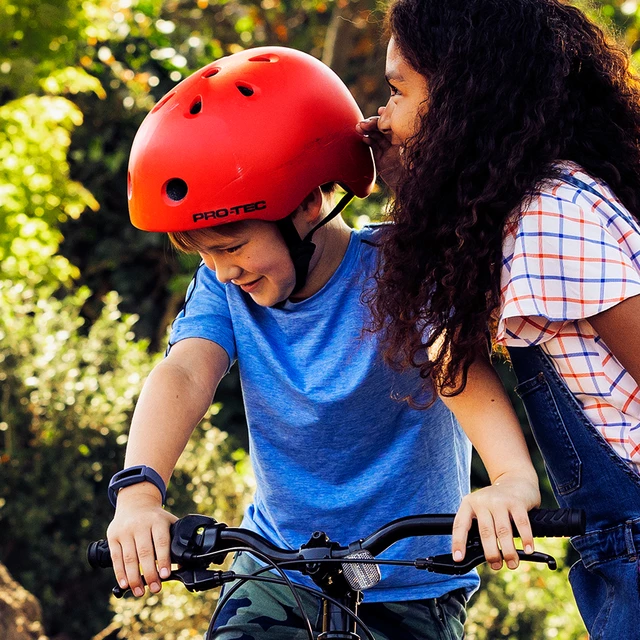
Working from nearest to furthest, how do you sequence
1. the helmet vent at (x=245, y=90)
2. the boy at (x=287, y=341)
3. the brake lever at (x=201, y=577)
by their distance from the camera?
the brake lever at (x=201, y=577) < the boy at (x=287, y=341) < the helmet vent at (x=245, y=90)

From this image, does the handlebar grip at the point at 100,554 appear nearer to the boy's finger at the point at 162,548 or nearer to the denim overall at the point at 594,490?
the boy's finger at the point at 162,548

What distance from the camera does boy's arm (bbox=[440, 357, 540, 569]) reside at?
219cm

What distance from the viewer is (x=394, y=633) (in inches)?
117

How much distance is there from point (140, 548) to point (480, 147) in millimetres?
1208

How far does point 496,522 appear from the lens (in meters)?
2.21

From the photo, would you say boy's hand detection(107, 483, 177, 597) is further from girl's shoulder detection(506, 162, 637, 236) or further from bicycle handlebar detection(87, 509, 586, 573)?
girl's shoulder detection(506, 162, 637, 236)

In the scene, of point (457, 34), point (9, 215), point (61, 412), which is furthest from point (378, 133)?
point (9, 215)

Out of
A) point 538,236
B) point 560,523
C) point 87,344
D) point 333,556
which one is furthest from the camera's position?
point 87,344

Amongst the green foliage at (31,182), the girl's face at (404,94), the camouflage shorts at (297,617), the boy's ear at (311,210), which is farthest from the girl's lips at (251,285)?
the green foliage at (31,182)

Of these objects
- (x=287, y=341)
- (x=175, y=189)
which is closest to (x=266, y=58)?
(x=175, y=189)

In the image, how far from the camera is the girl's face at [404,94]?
2.71 meters

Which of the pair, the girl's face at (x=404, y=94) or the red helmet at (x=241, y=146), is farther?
the red helmet at (x=241, y=146)

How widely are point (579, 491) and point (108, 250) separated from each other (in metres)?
8.04

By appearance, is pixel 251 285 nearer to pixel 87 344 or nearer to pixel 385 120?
pixel 385 120
